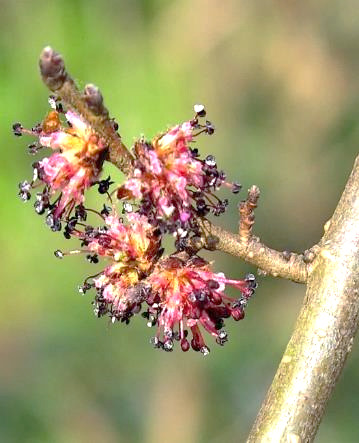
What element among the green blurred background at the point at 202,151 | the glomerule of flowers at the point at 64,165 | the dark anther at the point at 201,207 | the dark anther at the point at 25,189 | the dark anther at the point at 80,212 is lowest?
the dark anther at the point at 25,189

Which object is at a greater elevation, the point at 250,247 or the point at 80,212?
the point at 250,247

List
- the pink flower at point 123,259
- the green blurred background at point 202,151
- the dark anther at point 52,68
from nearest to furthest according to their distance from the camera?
the dark anther at point 52,68 < the pink flower at point 123,259 < the green blurred background at point 202,151

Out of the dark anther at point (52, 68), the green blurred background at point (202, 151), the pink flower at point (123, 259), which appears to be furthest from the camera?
the green blurred background at point (202, 151)

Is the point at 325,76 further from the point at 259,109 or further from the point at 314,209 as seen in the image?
the point at 314,209

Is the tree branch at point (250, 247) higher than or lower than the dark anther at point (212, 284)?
higher

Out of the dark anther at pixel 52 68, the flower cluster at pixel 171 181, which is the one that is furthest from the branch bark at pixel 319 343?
the dark anther at pixel 52 68

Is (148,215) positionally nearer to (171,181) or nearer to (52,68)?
(171,181)

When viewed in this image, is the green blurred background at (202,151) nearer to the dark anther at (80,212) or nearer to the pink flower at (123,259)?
the pink flower at (123,259)

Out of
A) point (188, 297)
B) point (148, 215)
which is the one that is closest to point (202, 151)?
Result: point (188, 297)
